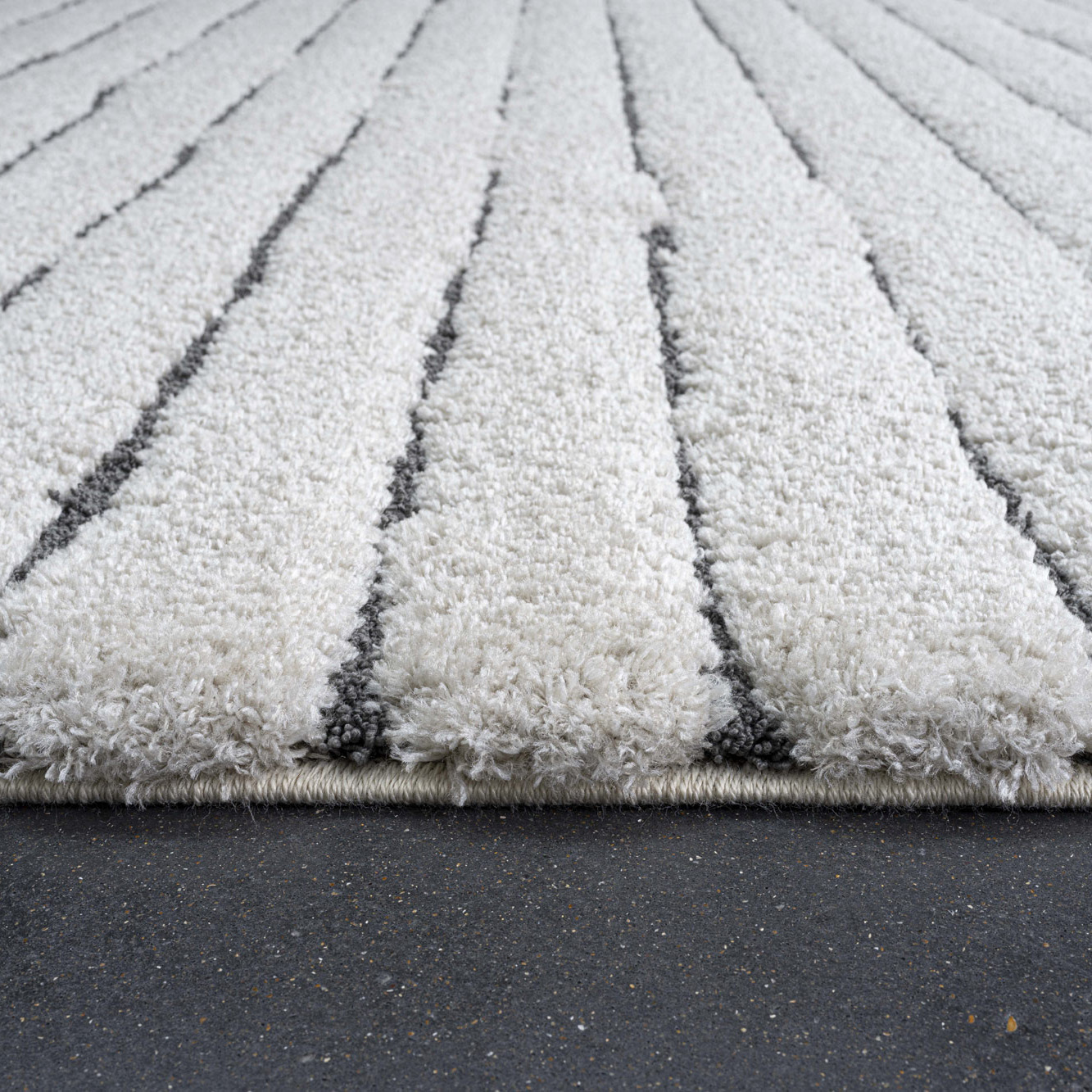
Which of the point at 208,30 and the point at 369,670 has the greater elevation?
the point at 208,30

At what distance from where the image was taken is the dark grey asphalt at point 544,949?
33 centimetres

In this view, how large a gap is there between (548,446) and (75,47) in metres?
1.40

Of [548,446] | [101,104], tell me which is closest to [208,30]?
[101,104]

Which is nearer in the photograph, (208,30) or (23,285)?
(23,285)

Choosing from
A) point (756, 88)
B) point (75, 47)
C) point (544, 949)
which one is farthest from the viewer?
point (75, 47)

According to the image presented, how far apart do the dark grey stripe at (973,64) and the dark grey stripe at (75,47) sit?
123 cm

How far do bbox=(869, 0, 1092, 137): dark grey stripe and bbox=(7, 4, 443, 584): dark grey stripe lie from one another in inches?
31.6

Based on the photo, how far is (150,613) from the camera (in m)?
0.48

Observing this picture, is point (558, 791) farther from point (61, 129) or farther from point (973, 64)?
point (973, 64)

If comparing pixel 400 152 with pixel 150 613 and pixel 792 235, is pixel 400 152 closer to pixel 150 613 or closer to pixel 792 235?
pixel 792 235

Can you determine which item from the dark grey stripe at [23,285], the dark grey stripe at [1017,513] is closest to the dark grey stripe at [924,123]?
the dark grey stripe at [1017,513]

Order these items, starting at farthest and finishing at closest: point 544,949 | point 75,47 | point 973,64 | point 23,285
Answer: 1. point 75,47
2. point 973,64
3. point 23,285
4. point 544,949

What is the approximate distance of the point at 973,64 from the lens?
1369 mm

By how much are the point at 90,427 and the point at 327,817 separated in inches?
14.1
